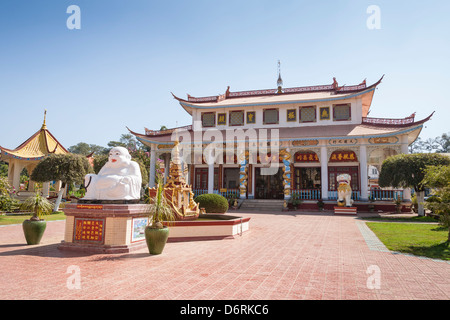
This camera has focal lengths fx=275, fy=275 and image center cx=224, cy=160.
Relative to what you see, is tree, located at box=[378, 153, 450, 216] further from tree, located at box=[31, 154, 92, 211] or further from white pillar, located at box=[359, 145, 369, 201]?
tree, located at box=[31, 154, 92, 211]

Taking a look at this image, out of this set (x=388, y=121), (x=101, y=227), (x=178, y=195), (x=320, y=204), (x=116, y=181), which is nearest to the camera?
(x=101, y=227)

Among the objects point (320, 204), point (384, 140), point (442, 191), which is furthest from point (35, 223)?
point (384, 140)

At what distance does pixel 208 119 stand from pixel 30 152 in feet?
53.8

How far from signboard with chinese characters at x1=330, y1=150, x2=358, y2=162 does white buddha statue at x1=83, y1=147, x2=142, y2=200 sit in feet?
62.3

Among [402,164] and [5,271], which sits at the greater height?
[402,164]

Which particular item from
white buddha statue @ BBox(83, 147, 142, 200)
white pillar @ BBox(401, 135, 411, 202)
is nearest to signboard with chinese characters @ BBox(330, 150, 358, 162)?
white pillar @ BBox(401, 135, 411, 202)

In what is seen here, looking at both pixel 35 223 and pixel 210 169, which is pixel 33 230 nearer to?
pixel 35 223

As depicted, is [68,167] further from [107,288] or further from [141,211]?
[107,288]

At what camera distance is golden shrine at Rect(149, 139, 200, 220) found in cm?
982

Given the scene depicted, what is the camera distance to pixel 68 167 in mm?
18797

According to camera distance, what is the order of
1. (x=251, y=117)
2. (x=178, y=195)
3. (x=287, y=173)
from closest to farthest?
(x=178, y=195), (x=287, y=173), (x=251, y=117)

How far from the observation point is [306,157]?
2356cm
